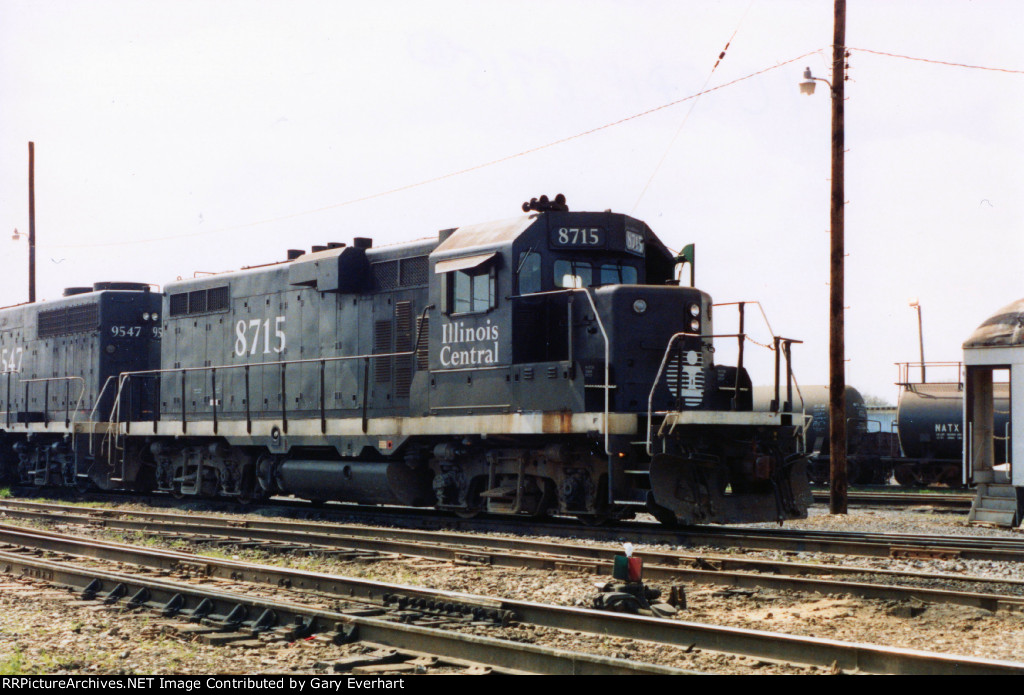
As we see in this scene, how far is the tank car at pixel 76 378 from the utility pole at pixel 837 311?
11.9 meters

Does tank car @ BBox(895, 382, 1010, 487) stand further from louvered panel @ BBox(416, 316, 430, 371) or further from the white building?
louvered panel @ BBox(416, 316, 430, 371)

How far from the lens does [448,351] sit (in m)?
12.8

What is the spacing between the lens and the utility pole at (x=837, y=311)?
642 inches

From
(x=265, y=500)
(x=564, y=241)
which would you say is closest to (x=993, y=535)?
(x=564, y=241)

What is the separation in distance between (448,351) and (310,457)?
147 inches

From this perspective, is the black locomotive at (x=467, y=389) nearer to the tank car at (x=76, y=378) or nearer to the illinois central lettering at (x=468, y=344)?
the illinois central lettering at (x=468, y=344)

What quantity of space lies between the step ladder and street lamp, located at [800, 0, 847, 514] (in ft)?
6.45

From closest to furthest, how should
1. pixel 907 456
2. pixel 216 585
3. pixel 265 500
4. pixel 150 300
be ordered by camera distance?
pixel 216 585, pixel 265 500, pixel 150 300, pixel 907 456

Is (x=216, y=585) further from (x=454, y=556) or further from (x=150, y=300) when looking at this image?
(x=150, y=300)

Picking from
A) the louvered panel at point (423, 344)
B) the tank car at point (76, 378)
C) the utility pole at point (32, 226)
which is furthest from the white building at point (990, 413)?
the utility pole at point (32, 226)

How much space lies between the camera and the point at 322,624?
21.6 ft

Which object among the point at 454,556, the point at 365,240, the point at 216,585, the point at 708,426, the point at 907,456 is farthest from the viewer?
the point at 907,456

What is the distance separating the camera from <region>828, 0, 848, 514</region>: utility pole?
16297 millimetres

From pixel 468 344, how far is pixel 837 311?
7.07 metres
